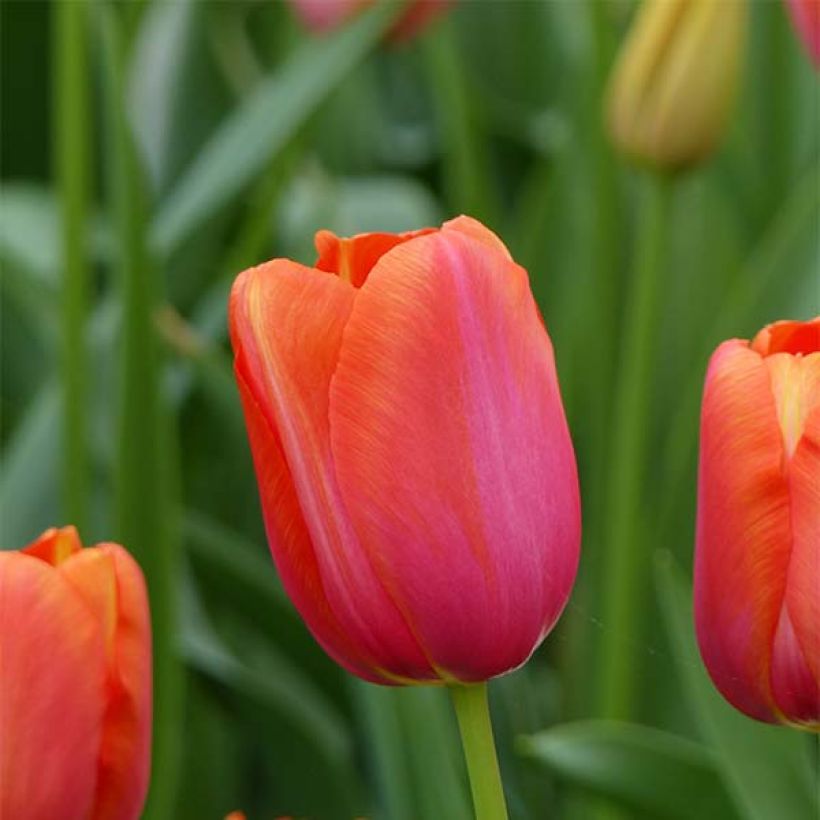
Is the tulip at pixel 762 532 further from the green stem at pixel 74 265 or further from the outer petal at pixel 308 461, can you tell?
the green stem at pixel 74 265

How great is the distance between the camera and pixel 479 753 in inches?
13.3

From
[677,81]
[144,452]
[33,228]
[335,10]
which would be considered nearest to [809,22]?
[677,81]

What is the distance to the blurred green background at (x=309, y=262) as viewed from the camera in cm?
64

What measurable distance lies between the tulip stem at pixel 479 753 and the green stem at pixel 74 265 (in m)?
0.36

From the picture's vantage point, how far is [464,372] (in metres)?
0.33

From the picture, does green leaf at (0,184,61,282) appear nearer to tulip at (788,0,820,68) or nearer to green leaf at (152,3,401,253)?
green leaf at (152,3,401,253)

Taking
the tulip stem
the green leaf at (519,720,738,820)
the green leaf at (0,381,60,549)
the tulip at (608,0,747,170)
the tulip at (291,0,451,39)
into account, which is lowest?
the green leaf at (519,720,738,820)

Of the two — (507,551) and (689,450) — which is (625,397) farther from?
(507,551)

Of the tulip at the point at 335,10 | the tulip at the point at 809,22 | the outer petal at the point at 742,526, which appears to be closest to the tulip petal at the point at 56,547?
the outer petal at the point at 742,526

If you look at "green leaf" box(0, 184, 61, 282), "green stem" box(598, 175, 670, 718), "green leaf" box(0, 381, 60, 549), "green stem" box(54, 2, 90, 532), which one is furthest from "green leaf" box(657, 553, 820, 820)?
"green leaf" box(0, 184, 61, 282)

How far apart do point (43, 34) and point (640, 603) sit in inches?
26.0

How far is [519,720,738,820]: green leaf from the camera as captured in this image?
51 centimetres

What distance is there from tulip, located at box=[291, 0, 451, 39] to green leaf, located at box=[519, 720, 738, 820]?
459 millimetres

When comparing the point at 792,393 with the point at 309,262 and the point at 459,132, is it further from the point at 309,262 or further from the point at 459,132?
the point at 459,132
